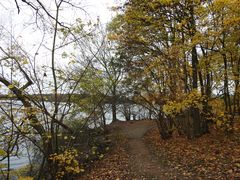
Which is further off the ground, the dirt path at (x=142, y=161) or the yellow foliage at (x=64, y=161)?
the yellow foliage at (x=64, y=161)

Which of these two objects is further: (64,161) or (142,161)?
(142,161)

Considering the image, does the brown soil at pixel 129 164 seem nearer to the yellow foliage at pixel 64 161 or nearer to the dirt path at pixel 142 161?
the dirt path at pixel 142 161

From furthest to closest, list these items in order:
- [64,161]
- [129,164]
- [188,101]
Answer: [129,164], [188,101], [64,161]

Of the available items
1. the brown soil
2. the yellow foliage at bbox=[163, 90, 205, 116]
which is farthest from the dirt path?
the yellow foliage at bbox=[163, 90, 205, 116]

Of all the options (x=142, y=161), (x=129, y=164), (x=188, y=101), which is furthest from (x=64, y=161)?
(x=188, y=101)

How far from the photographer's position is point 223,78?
35.4 ft

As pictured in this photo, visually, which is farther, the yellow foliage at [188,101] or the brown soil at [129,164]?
the yellow foliage at [188,101]

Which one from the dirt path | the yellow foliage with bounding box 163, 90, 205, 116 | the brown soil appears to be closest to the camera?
the dirt path

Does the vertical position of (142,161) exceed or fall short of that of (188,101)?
it falls short

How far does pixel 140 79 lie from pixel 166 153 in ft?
16.8

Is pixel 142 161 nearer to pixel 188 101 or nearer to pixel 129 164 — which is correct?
pixel 129 164

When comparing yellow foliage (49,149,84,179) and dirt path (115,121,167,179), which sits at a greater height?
yellow foliage (49,149,84,179)

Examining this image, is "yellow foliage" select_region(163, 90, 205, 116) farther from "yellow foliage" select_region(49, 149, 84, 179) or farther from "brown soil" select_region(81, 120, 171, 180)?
"yellow foliage" select_region(49, 149, 84, 179)

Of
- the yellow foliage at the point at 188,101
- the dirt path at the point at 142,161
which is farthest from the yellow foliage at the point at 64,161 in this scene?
the yellow foliage at the point at 188,101
